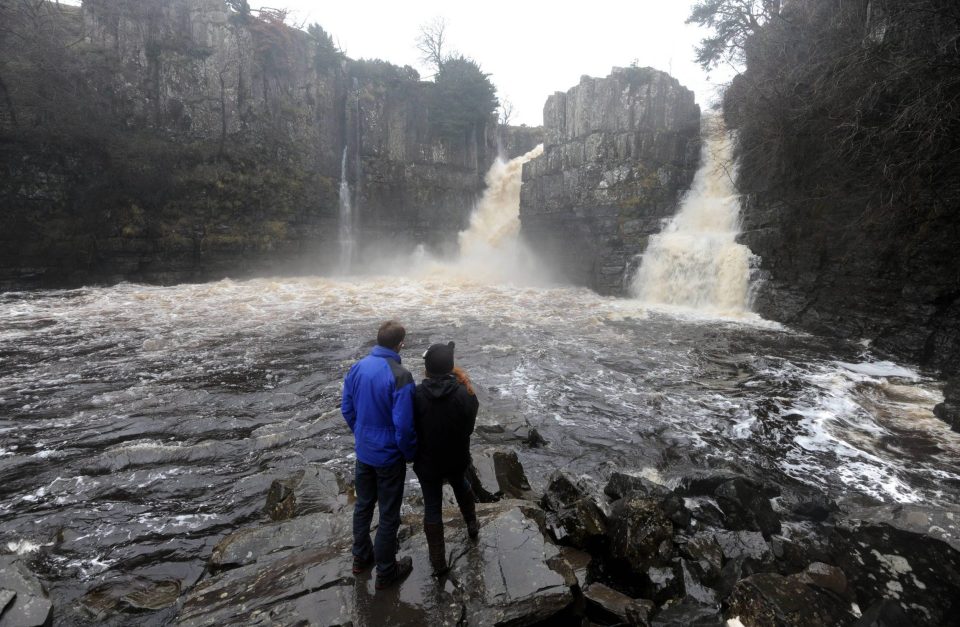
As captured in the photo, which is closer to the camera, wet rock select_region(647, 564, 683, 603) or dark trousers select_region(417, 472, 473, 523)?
dark trousers select_region(417, 472, 473, 523)

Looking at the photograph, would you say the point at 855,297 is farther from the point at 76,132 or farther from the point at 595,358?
the point at 76,132

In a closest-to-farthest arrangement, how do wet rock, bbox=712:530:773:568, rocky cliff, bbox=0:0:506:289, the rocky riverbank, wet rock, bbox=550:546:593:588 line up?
the rocky riverbank → wet rock, bbox=550:546:593:588 → wet rock, bbox=712:530:773:568 → rocky cliff, bbox=0:0:506:289

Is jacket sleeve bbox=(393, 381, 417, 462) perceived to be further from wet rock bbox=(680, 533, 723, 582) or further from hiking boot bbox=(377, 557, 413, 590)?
wet rock bbox=(680, 533, 723, 582)

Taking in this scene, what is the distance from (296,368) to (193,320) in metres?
7.14

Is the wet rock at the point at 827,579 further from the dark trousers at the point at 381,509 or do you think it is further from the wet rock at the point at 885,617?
the dark trousers at the point at 381,509

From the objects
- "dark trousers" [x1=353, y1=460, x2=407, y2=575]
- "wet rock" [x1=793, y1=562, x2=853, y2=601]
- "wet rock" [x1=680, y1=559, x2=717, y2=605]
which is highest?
"dark trousers" [x1=353, y1=460, x2=407, y2=575]

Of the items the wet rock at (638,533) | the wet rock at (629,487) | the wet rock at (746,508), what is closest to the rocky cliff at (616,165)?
the wet rock at (629,487)

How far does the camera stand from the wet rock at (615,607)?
3.65 meters

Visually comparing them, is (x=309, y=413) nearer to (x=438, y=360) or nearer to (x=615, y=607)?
(x=438, y=360)

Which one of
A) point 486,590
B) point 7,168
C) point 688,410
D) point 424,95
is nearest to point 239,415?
point 486,590

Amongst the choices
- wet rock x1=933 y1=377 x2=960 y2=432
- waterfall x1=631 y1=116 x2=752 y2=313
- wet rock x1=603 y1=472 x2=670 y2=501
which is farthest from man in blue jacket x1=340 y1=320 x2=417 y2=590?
waterfall x1=631 y1=116 x2=752 y2=313

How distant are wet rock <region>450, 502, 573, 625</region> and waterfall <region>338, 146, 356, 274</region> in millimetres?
27721

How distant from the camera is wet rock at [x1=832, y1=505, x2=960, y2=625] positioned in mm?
3787

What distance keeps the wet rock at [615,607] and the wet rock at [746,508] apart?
2.14 metres
